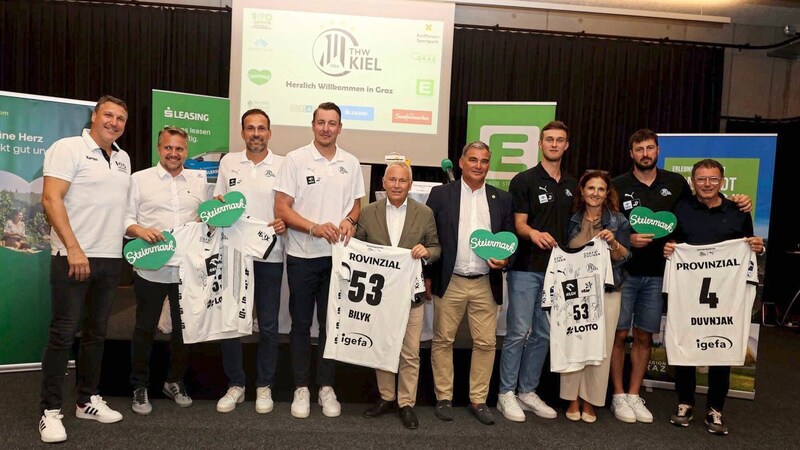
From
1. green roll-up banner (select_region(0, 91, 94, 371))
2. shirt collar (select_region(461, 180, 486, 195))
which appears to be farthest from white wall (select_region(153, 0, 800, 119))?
shirt collar (select_region(461, 180, 486, 195))

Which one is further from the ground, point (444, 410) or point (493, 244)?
point (493, 244)

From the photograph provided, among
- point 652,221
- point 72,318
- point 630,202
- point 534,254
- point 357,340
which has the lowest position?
point 357,340

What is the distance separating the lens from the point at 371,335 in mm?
3102

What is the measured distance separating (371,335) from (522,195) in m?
1.22

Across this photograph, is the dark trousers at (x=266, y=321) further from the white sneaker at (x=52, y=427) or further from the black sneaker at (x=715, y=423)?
the black sneaker at (x=715, y=423)

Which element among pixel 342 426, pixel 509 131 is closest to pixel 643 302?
pixel 342 426

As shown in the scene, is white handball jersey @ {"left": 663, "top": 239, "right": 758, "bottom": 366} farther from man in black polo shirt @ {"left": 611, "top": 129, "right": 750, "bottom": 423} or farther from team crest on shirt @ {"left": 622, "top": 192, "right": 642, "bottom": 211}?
team crest on shirt @ {"left": 622, "top": 192, "right": 642, "bottom": 211}

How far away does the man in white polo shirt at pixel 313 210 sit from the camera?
3148mm

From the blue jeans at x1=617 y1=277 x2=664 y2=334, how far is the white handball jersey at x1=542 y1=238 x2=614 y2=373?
31 centimetres

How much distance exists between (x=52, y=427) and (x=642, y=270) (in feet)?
11.1

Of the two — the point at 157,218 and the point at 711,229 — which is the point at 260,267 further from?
the point at 711,229

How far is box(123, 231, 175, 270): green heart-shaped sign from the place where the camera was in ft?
9.63

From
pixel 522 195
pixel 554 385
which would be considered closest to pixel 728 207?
pixel 522 195

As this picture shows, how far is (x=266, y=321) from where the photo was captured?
Result: 3.25 metres
